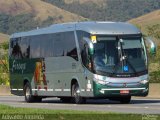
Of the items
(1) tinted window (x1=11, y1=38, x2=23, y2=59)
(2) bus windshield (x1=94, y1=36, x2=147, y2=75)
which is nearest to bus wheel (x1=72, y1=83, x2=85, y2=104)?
(2) bus windshield (x1=94, y1=36, x2=147, y2=75)

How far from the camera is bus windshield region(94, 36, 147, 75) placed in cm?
2909

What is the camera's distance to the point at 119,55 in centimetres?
2920

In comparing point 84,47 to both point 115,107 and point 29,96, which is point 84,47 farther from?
point 29,96

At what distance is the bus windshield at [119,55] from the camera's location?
2909 cm

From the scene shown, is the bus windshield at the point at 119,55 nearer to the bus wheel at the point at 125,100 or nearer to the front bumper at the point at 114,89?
the front bumper at the point at 114,89

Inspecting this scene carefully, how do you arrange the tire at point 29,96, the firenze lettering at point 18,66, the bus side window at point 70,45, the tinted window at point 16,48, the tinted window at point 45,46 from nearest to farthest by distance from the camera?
the bus side window at point 70,45 < the tinted window at point 45,46 < the tire at point 29,96 < the firenze lettering at point 18,66 < the tinted window at point 16,48

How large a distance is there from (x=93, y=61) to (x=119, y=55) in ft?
3.44

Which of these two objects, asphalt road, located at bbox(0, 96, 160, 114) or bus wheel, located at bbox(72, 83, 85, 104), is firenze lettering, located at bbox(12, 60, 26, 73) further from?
bus wheel, located at bbox(72, 83, 85, 104)

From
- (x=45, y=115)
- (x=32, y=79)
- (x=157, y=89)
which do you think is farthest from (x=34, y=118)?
(x=157, y=89)

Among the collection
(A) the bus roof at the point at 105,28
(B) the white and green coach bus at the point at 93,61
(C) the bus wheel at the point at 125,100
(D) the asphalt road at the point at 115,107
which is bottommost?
(D) the asphalt road at the point at 115,107

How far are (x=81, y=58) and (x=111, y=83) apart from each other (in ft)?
5.82

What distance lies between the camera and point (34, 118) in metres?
18.5

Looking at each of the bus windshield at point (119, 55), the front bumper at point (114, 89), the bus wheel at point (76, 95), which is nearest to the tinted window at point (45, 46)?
the bus wheel at point (76, 95)

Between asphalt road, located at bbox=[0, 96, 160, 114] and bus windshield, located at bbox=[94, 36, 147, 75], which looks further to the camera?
bus windshield, located at bbox=[94, 36, 147, 75]
